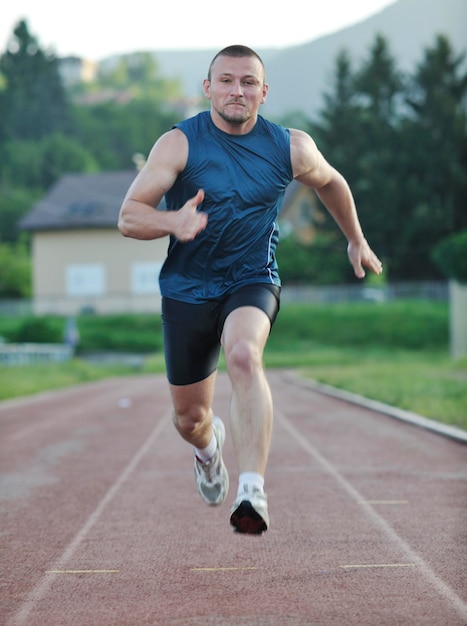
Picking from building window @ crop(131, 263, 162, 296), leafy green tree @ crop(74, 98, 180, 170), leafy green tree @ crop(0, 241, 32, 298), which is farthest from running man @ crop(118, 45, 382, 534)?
leafy green tree @ crop(74, 98, 180, 170)

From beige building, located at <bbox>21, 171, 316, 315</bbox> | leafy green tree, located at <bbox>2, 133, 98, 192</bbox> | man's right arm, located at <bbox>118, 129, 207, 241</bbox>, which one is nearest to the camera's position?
man's right arm, located at <bbox>118, 129, 207, 241</bbox>

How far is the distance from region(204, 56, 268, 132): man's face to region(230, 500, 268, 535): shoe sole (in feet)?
6.37

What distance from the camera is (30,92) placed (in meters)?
104

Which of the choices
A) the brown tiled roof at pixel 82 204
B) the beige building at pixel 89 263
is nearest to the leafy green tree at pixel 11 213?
the brown tiled roof at pixel 82 204

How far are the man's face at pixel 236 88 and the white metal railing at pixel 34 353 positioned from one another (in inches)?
1111

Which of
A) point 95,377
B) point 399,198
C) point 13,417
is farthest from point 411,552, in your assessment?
point 399,198

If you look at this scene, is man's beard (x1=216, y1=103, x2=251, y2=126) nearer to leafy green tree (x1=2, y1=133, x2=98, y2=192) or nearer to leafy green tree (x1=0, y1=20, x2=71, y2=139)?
leafy green tree (x1=2, y1=133, x2=98, y2=192)

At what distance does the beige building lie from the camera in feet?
169

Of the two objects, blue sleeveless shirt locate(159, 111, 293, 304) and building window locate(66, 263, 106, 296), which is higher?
blue sleeveless shirt locate(159, 111, 293, 304)

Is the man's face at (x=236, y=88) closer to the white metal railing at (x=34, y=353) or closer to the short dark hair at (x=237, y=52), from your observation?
the short dark hair at (x=237, y=52)

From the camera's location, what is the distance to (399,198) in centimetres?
5309

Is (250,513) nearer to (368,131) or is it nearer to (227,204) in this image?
(227,204)

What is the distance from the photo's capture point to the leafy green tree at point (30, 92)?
3925 inches

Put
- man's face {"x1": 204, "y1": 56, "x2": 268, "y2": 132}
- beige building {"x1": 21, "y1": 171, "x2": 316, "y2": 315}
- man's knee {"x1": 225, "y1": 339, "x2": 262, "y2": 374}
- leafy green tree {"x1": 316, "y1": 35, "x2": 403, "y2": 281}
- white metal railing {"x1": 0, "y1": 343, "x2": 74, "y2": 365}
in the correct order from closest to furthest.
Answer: man's knee {"x1": 225, "y1": 339, "x2": 262, "y2": 374}, man's face {"x1": 204, "y1": 56, "x2": 268, "y2": 132}, white metal railing {"x1": 0, "y1": 343, "x2": 74, "y2": 365}, beige building {"x1": 21, "y1": 171, "x2": 316, "y2": 315}, leafy green tree {"x1": 316, "y1": 35, "x2": 403, "y2": 281}
